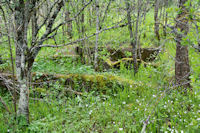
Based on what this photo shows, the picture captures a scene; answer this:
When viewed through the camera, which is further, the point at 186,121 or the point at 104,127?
the point at 104,127

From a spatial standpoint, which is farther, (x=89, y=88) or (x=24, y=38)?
(x=89, y=88)

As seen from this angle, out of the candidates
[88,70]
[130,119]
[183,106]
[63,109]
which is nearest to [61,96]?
[63,109]

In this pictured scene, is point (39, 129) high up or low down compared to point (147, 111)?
down

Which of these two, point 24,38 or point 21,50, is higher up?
point 24,38

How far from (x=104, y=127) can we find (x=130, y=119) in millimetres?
556

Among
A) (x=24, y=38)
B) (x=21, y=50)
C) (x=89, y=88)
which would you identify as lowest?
(x=89, y=88)

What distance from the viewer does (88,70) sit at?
5.38 metres

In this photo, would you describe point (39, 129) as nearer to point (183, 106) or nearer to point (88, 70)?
point (88, 70)

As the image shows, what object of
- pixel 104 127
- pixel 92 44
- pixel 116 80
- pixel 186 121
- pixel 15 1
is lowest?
pixel 104 127

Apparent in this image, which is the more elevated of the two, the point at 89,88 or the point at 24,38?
Answer: the point at 24,38

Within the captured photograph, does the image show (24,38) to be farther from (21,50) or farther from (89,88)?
(89,88)

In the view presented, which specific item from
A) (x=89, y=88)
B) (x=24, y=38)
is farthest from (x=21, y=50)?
(x=89, y=88)

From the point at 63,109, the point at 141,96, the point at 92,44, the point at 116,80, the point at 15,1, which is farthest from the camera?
the point at 92,44

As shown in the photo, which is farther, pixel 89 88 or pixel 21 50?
A: pixel 89 88
